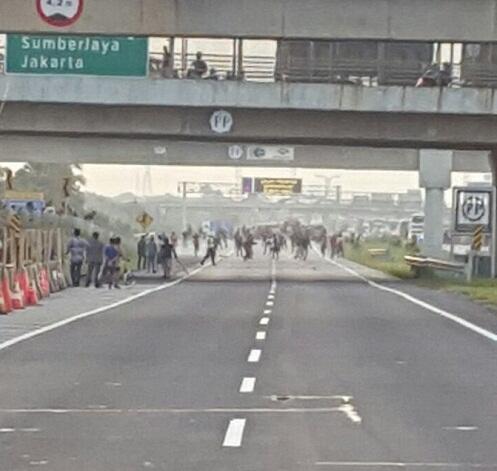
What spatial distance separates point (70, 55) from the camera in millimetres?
38969

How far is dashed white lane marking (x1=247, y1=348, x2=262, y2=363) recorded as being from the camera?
19.8 m

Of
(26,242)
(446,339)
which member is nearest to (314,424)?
(446,339)

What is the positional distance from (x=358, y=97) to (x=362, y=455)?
3438 centimetres

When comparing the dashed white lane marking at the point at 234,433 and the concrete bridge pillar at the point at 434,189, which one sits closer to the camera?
the dashed white lane marking at the point at 234,433

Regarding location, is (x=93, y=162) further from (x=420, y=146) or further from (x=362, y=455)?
(x=362, y=455)

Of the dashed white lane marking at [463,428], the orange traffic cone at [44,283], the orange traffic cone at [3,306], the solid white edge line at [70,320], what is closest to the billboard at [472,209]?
the solid white edge line at [70,320]

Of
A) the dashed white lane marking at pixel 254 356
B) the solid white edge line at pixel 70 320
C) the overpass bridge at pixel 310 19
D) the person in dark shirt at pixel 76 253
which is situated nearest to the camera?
the dashed white lane marking at pixel 254 356

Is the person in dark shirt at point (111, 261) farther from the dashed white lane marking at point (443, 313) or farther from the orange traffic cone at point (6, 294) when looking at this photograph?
the orange traffic cone at point (6, 294)

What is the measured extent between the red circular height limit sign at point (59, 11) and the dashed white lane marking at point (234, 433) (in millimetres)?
15081

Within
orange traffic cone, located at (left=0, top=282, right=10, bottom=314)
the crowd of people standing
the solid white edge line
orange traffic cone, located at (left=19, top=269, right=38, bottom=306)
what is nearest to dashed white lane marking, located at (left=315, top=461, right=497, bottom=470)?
the solid white edge line

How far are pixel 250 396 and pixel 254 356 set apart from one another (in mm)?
4868

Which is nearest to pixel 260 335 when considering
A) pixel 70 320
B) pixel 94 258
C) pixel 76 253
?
pixel 70 320

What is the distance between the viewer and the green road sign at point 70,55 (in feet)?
128

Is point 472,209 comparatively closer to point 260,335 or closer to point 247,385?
point 260,335
